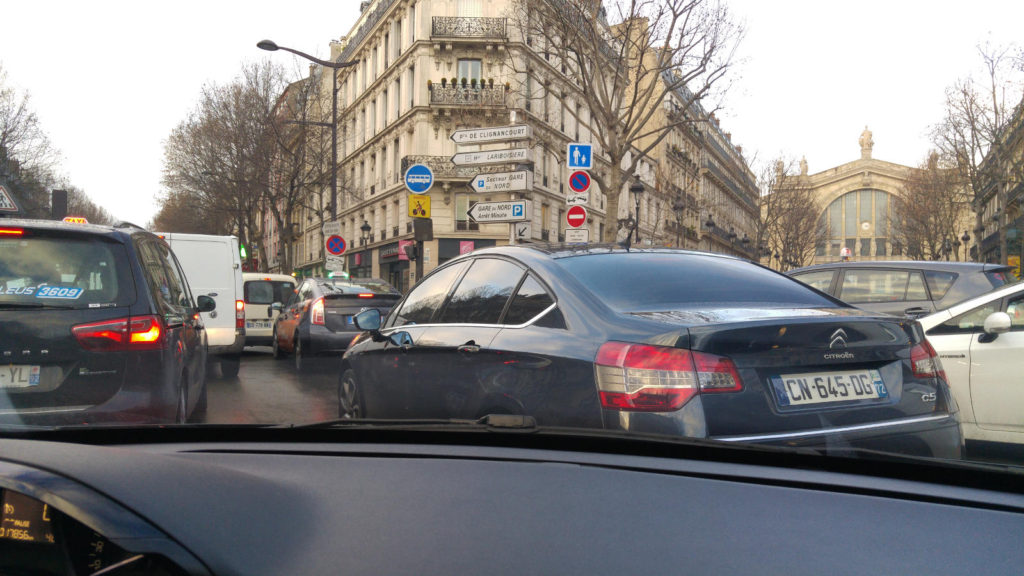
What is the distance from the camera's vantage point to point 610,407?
9.57 ft

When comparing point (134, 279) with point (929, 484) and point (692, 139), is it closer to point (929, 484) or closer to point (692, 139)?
point (929, 484)

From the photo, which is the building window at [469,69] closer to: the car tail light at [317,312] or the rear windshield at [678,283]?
the car tail light at [317,312]

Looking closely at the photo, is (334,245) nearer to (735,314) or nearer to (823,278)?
(823,278)

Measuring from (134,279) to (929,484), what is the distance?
15.3 ft

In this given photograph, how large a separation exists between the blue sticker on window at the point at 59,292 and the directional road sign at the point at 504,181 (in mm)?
9990

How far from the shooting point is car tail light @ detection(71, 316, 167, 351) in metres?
4.60

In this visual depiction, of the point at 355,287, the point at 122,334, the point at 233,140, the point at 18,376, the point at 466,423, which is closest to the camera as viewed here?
the point at 466,423

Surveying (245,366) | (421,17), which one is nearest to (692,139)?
(421,17)

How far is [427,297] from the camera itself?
4.92 metres

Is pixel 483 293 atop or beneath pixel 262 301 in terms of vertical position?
atop

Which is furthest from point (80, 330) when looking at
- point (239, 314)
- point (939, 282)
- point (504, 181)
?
point (504, 181)

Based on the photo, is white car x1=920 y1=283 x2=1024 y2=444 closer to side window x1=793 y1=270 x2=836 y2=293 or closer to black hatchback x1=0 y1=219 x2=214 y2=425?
side window x1=793 y1=270 x2=836 y2=293

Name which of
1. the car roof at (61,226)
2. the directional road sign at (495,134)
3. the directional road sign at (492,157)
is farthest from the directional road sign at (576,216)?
the car roof at (61,226)

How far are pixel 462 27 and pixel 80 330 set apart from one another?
1454 inches
